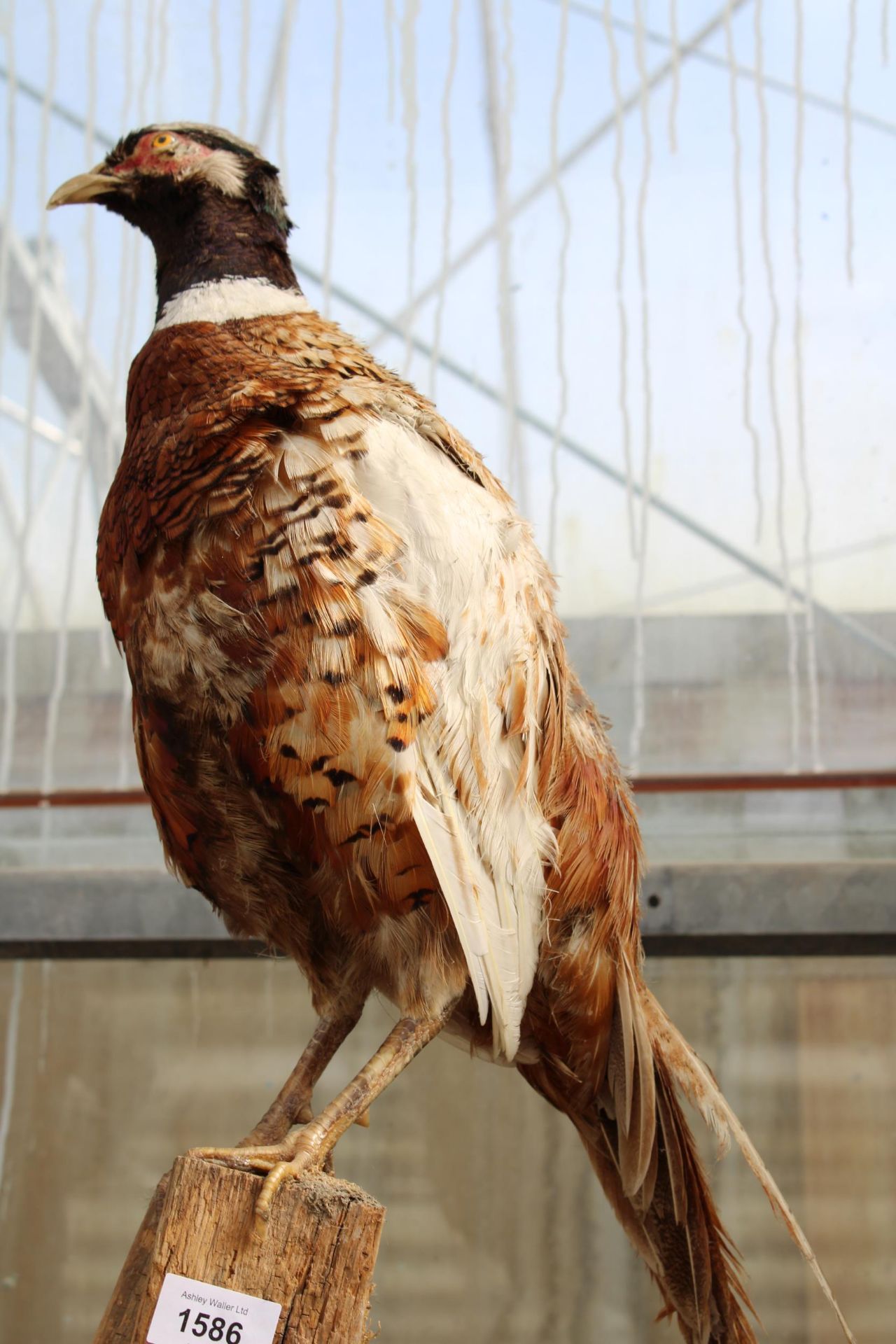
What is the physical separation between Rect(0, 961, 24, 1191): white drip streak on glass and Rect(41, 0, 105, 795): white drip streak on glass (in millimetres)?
398

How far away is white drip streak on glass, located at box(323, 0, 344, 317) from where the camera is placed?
288 centimetres

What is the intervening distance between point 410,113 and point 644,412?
1055 mm

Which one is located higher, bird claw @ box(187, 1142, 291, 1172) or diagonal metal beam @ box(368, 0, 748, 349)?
diagonal metal beam @ box(368, 0, 748, 349)

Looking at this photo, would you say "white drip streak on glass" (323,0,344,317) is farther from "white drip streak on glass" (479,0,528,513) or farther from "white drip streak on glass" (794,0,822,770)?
"white drip streak on glass" (794,0,822,770)

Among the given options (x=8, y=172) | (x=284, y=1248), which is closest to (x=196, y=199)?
(x=284, y=1248)

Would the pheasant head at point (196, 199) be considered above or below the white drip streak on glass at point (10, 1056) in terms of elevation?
above

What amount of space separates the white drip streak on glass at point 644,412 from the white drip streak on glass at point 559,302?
189 mm

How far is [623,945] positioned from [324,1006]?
43cm

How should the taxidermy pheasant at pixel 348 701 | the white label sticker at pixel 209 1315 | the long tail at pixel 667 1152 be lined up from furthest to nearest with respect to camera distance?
1. the long tail at pixel 667 1152
2. the taxidermy pheasant at pixel 348 701
3. the white label sticker at pixel 209 1315

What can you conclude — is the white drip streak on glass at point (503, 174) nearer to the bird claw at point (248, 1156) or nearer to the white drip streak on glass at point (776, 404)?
the white drip streak on glass at point (776, 404)

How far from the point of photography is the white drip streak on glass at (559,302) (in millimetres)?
2766

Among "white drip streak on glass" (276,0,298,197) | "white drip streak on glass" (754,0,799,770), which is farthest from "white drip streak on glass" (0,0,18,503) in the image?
"white drip streak on glass" (754,0,799,770)

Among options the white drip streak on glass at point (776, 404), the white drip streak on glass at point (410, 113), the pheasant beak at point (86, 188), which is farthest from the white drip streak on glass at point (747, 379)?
the pheasant beak at point (86, 188)

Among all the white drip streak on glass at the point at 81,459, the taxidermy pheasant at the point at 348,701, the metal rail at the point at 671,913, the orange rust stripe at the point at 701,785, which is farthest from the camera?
the white drip streak on glass at the point at 81,459
